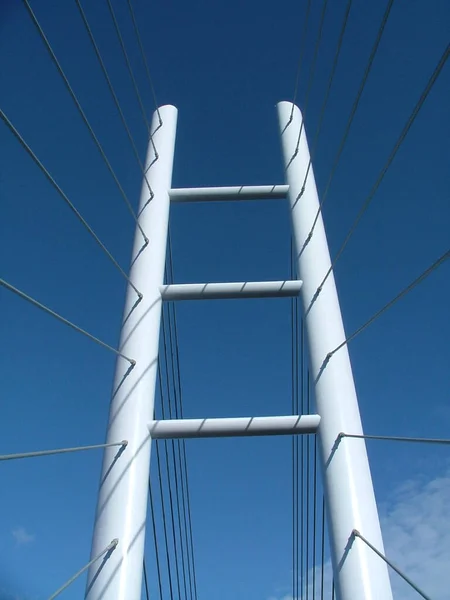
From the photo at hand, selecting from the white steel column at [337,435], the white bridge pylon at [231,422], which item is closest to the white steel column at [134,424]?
→ the white bridge pylon at [231,422]

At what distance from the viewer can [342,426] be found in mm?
1885

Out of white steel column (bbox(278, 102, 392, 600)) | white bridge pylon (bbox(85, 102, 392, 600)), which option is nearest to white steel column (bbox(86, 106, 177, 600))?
white bridge pylon (bbox(85, 102, 392, 600))

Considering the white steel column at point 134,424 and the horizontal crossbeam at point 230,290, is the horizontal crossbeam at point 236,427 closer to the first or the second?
the white steel column at point 134,424

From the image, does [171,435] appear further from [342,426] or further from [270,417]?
[342,426]

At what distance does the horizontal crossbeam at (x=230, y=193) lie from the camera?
2.72m

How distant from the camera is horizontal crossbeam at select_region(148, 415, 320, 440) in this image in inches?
76.2

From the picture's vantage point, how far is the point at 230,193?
9.21 ft

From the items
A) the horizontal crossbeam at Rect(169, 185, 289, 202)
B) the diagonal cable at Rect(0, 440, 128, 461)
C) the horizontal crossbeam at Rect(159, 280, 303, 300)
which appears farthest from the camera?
the horizontal crossbeam at Rect(169, 185, 289, 202)

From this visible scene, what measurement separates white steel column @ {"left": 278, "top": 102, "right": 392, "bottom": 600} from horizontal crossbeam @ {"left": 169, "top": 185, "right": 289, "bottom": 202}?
16 cm

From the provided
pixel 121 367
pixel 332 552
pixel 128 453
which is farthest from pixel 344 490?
pixel 121 367

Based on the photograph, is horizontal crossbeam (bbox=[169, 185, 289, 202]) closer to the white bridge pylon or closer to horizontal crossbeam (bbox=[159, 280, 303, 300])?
the white bridge pylon

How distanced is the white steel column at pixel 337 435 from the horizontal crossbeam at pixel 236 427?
0.26 ft

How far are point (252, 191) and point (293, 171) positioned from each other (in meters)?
0.23

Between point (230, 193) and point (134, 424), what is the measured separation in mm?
1359
